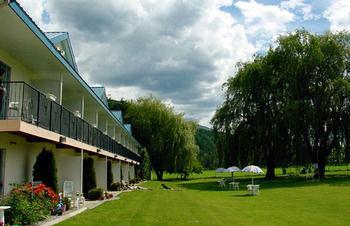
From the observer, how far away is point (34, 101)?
14.1 m

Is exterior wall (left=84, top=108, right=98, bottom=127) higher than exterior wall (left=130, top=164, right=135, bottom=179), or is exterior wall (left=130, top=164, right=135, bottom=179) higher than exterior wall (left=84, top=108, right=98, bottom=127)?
exterior wall (left=84, top=108, right=98, bottom=127)

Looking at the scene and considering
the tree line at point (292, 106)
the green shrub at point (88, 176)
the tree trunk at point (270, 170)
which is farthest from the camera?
the tree trunk at point (270, 170)

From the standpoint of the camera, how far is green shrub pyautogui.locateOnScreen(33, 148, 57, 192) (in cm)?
1603

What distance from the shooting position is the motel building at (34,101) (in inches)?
478

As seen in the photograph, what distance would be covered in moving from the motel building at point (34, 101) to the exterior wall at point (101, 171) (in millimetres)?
5052

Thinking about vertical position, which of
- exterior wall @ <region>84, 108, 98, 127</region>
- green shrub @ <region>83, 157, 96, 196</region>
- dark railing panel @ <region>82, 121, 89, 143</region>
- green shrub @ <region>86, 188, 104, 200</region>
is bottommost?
green shrub @ <region>86, 188, 104, 200</region>

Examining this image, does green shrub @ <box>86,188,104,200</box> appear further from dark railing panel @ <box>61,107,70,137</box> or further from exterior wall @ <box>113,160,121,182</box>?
exterior wall @ <box>113,160,121,182</box>

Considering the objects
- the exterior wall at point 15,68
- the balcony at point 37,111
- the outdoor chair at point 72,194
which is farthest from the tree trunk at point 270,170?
the exterior wall at point 15,68

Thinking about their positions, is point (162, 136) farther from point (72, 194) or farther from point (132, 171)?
point (72, 194)

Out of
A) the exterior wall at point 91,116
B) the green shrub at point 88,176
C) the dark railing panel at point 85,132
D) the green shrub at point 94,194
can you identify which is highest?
the exterior wall at point 91,116

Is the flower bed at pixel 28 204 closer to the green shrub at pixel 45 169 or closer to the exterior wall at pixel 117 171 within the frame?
the green shrub at pixel 45 169

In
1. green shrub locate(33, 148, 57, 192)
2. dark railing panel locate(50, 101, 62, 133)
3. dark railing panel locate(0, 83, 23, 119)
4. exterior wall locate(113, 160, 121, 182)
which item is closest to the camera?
dark railing panel locate(0, 83, 23, 119)

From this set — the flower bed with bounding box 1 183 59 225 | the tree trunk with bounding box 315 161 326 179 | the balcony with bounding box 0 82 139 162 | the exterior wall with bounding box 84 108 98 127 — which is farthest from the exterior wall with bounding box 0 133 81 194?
the tree trunk with bounding box 315 161 326 179

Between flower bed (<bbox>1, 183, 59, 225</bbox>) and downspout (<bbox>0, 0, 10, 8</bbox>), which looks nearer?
downspout (<bbox>0, 0, 10, 8</bbox>)
